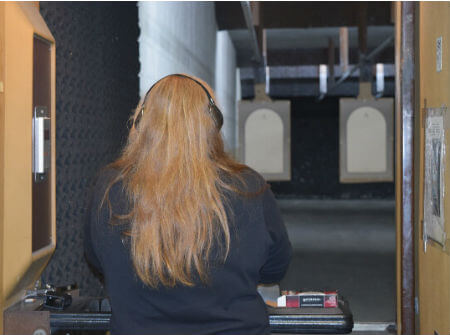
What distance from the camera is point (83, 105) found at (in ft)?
7.43

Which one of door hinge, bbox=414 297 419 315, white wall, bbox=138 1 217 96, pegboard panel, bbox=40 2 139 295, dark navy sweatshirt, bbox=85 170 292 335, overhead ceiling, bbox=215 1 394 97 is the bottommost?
door hinge, bbox=414 297 419 315

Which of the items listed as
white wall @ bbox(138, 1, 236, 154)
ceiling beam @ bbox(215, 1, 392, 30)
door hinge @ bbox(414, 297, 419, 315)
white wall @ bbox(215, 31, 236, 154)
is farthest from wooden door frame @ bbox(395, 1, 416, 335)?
ceiling beam @ bbox(215, 1, 392, 30)

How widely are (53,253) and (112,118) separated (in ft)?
3.08

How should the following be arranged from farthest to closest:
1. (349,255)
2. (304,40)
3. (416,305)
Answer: (304,40), (349,255), (416,305)

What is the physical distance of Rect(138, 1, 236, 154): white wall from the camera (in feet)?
10.1

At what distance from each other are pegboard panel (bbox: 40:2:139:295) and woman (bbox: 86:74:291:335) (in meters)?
0.79

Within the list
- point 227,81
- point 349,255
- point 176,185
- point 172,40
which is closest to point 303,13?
point 227,81

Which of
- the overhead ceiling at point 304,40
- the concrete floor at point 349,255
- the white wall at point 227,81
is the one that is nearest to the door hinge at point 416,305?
the concrete floor at point 349,255

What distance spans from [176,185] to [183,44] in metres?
2.95

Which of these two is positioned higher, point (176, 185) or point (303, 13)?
point (303, 13)

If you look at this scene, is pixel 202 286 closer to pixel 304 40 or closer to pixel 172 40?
pixel 172 40

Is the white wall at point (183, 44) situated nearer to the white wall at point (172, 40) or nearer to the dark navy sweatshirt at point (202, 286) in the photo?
the white wall at point (172, 40)

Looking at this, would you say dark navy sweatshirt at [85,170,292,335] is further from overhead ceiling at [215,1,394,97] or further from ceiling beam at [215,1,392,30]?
ceiling beam at [215,1,392,30]

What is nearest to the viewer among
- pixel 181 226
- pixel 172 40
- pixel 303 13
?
pixel 181 226
